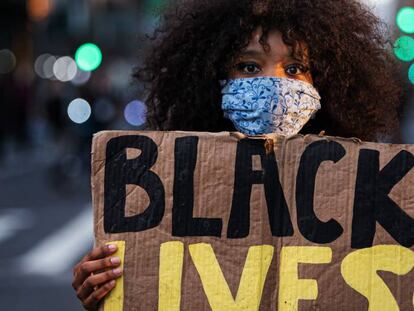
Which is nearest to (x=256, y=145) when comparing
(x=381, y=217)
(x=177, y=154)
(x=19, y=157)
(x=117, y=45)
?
(x=177, y=154)

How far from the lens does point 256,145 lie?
88.7 inches

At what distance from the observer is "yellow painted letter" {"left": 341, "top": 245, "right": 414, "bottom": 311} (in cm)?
219

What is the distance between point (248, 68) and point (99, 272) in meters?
0.78

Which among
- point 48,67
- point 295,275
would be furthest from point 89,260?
point 48,67

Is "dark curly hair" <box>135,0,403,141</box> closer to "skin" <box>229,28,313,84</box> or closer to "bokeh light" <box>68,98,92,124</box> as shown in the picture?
"skin" <box>229,28,313,84</box>

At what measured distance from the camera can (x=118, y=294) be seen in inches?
87.1

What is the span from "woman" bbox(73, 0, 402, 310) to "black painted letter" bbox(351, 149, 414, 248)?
0.40 metres

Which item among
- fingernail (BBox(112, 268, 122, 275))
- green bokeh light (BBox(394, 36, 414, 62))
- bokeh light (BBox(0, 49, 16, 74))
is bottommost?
bokeh light (BBox(0, 49, 16, 74))

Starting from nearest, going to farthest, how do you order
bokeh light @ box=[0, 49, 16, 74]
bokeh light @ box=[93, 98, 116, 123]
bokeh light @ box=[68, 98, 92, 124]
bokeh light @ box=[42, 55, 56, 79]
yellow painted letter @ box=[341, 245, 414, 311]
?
yellow painted letter @ box=[341, 245, 414, 311]
bokeh light @ box=[93, 98, 116, 123]
bokeh light @ box=[68, 98, 92, 124]
bokeh light @ box=[0, 49, 16, 74]
bokeh light @ box=[42, 55, 56, 79]

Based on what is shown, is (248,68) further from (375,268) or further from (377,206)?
(375,268)

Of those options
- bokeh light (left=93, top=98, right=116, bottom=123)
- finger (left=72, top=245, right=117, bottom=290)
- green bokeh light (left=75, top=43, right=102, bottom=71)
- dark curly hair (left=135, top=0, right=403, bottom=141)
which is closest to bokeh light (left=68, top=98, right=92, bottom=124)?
bokeh light (left=93, top=98, right=116, bottom=123)

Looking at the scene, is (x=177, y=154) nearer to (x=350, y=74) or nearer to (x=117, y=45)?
(x=350, y=74)

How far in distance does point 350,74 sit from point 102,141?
0.86 meters

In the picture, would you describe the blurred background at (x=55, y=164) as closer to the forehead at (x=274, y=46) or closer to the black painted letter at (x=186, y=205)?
the forehead at (x=274, y=46)
